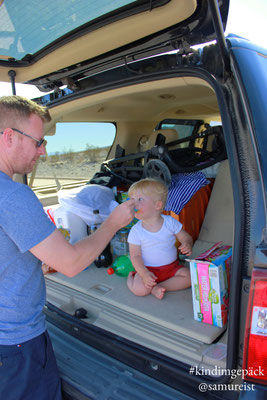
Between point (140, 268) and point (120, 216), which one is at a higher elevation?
point (120, 216)

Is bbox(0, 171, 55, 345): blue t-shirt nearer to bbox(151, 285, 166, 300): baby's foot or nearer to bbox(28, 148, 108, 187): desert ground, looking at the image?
bbox(151, 285, 166, 300): baby's foot

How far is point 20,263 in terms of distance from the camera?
126cm

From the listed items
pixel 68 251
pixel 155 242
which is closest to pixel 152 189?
pixel 155 242

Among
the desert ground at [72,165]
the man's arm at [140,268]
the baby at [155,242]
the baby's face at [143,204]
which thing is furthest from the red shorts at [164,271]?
the desert ground at [72,165]

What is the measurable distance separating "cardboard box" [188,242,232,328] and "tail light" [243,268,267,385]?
1.76 ft

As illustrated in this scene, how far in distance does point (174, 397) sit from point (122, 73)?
1.64 meters

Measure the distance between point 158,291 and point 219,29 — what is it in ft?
4.90

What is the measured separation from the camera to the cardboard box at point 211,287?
5.26 feet

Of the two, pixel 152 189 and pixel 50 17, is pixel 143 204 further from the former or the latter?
pixel 50 17

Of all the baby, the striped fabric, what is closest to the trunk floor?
the baby

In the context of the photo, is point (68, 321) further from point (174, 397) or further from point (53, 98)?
point (53, 98)

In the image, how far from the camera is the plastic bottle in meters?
2.44

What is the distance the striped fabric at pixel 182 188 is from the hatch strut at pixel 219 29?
1.54 meters

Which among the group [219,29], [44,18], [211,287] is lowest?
[211,287]
